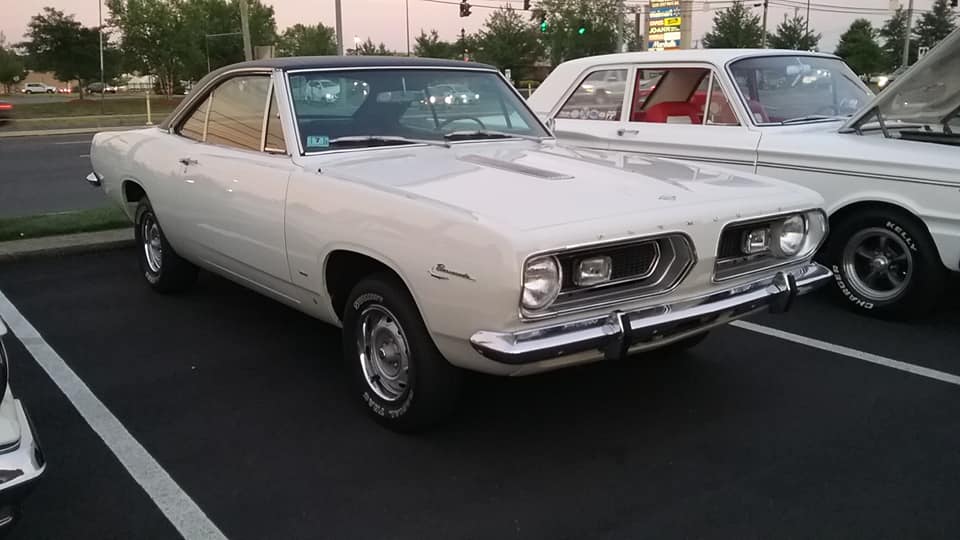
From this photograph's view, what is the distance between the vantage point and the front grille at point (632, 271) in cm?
319

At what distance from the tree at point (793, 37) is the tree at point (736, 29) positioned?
6.01 ft

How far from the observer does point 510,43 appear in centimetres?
6106

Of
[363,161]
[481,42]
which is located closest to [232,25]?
[481,42]

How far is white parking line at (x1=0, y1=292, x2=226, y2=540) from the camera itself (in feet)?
9.89

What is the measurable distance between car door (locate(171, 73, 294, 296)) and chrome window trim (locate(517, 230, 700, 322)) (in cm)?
154

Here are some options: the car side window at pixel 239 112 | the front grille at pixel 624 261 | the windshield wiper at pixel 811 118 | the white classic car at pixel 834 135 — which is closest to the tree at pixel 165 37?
the white classic car at pixel 834 135

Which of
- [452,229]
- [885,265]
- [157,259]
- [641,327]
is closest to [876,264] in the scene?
[885,265]

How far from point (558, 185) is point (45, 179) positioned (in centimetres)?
1213

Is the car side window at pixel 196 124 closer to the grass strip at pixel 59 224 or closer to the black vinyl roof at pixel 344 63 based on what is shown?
the black vinyl roof at pixel 344 63

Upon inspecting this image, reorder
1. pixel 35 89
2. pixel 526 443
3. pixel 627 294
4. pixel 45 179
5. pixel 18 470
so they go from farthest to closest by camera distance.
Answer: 1. pixel 35 89
2. pixel 45 179
3. pixel 526 443
4. pixel 627 294
5. pixel 18 470

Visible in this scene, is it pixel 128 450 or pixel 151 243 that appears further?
pixel 151 243

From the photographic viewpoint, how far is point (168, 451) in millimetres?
3572

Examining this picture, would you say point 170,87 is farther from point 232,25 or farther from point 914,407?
point 914,407

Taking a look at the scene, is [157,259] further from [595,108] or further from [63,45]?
[63,45]
